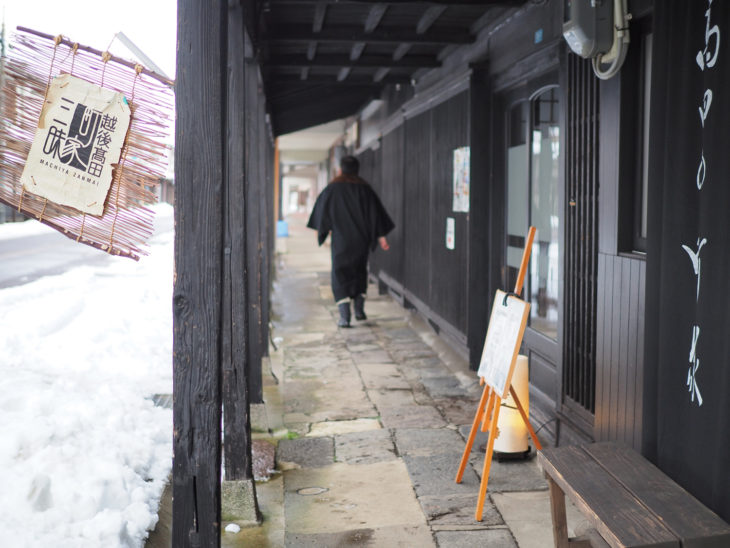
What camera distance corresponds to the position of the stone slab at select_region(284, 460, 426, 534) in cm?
397

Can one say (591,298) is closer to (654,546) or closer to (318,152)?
(654,546)

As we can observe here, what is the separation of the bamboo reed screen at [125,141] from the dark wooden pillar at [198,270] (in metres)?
0.20

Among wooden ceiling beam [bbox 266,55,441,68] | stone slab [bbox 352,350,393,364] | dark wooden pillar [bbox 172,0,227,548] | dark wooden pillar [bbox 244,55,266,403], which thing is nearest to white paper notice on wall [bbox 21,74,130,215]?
dark wooden pillar [bbox 172,0,227,548]

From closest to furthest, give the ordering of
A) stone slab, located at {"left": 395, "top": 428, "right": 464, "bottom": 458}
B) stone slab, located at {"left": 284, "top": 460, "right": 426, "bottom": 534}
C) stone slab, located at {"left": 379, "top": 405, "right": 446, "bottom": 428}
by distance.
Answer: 1. stone slab, located at {"left": 284, "top": 460, "right": 426, "bottom": 534}
2. stone slab, located at {"left": 395, "top": 428, "right": 464, "bottom": 458}
3. stone slab, located at {"left": 379, "top": 405, "right": 446, "bottom": 428}

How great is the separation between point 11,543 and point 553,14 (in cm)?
451

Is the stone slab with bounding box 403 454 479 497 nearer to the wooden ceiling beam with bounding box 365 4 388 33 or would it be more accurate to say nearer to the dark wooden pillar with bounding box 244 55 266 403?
the dark wooden pillar with bounding box 244 55 266 403

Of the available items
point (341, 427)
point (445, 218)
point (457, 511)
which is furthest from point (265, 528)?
point (445, 218)

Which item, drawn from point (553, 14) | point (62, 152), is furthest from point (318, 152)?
point (62, 152)

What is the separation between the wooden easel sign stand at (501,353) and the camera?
386cm

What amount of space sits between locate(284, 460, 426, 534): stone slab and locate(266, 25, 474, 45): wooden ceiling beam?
13.4 feet

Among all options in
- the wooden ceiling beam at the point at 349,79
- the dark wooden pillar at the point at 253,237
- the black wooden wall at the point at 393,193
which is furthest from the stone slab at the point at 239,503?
the black wooden wall at the point at 393,193

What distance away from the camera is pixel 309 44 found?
7562mm

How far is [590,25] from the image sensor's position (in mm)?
3922

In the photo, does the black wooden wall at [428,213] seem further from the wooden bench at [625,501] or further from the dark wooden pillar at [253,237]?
the wooden bench at [625,501]
